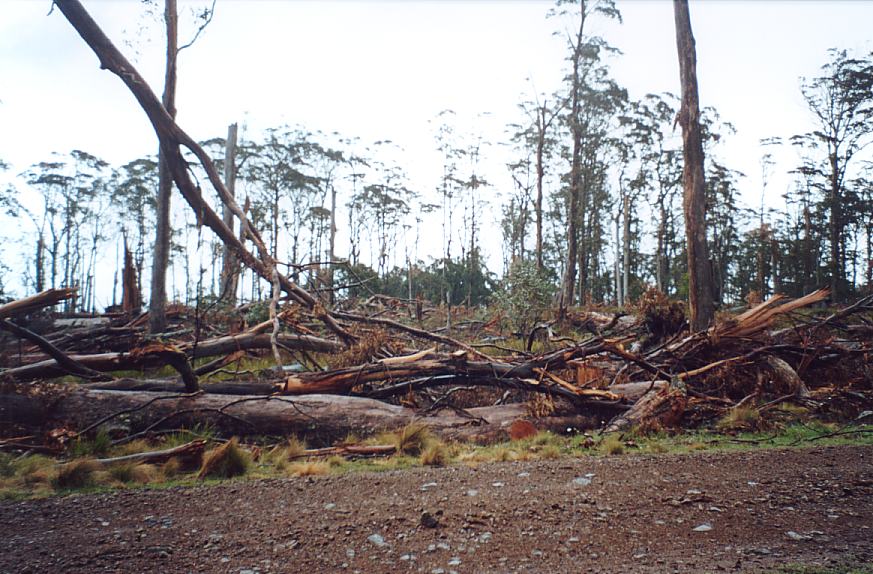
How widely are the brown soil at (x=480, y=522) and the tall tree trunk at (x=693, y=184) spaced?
4515 mm

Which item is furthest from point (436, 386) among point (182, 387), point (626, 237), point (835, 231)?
point (626, 237)

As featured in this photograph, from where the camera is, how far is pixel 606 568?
7.97 feet

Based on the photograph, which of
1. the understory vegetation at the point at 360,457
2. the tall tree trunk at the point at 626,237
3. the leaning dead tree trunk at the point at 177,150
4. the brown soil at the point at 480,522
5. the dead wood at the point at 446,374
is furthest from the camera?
the tall tree trunk at the point at 626,237

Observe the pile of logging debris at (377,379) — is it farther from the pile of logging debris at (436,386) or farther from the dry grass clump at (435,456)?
the dry grass clump at (435,456)

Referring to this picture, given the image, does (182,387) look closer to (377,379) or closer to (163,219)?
(377,379)

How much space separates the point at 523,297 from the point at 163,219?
25.1 ft

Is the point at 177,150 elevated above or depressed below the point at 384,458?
above

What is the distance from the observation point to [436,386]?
6398 mm

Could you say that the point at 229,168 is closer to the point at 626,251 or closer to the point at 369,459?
the point at 369,459

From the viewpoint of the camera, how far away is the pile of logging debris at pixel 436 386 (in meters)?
5.19

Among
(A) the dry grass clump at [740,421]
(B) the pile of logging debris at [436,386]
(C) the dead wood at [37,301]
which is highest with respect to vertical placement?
(C) the dead wood at [37,301]

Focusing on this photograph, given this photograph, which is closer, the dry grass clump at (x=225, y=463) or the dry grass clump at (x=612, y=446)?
the dry grass clump at (x=225, y=463)

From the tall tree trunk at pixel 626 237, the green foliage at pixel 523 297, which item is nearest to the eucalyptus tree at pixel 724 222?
the tall tree trunk at pixel 626 237

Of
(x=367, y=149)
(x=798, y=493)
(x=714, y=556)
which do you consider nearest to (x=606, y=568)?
(x=714, y=556)
